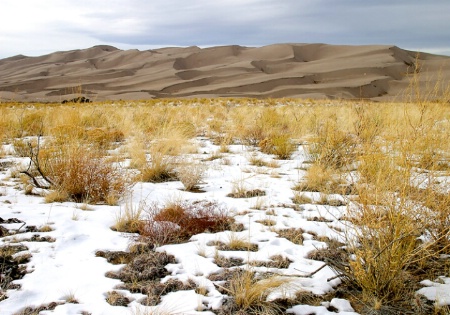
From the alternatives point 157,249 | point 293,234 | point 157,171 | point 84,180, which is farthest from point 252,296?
point 157,171

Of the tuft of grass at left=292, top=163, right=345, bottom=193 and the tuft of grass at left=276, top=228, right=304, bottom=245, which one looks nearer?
the tuft of grass at left=276, top=228, right=304, bottom=245

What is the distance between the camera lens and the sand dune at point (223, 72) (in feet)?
128

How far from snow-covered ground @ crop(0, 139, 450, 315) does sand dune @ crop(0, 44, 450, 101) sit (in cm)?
2543

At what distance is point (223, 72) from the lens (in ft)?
180

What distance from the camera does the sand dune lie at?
3897 cm

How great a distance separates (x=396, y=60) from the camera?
49.7 m

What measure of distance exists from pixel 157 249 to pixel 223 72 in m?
53.1

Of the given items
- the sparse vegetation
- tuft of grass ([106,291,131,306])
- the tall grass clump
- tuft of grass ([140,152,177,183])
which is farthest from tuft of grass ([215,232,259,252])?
tuft of grass ([140,152,177,183])

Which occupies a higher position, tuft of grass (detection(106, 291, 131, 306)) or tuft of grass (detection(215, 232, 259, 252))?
tuft of grass (detection(215, 232, 259, 252))

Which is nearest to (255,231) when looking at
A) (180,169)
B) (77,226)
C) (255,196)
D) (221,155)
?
(255,196)

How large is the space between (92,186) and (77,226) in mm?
881

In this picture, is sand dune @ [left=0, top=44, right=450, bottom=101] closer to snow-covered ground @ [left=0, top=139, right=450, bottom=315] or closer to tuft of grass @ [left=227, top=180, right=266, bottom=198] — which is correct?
tuft of grass @ [left=227, top=180, right=266, bottom=198]

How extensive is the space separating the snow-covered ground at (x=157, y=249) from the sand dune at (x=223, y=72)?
25.4 meters

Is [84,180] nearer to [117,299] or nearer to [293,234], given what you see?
[117,299]
